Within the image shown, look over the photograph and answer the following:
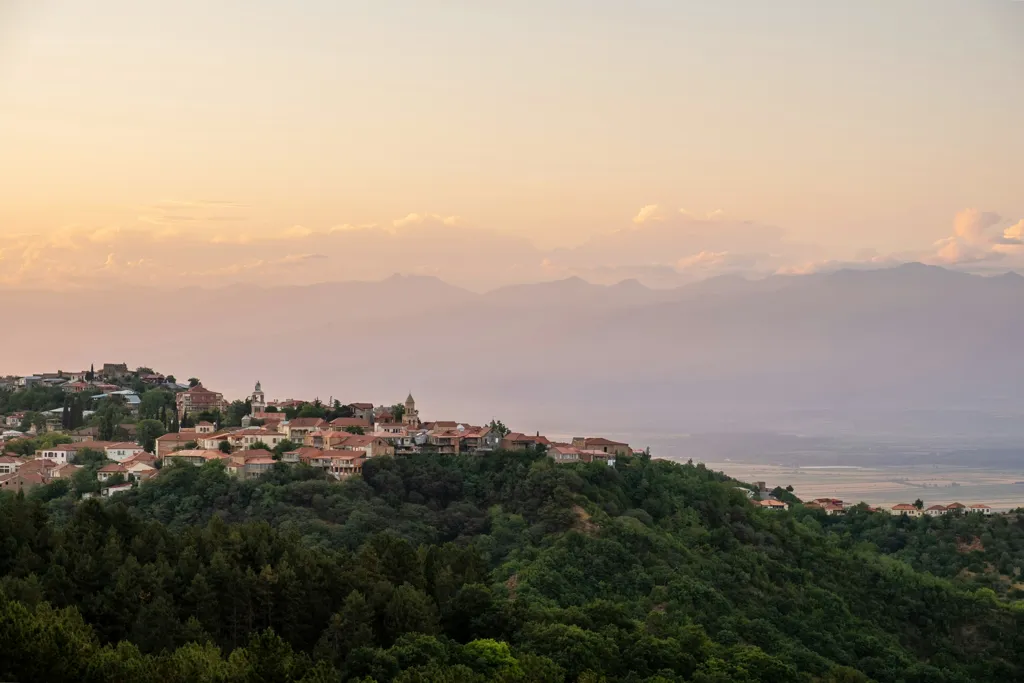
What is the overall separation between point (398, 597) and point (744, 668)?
28.3 feet

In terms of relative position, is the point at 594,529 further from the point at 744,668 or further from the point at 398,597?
the point at 398,597

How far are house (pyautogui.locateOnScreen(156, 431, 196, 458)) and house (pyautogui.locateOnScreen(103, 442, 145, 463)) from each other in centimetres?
90

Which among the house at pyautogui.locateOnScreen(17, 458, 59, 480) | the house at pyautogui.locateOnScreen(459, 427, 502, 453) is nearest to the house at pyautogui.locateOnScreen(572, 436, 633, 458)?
the house at pyautogui.locateOnScreen(459, 427, 502, 453)

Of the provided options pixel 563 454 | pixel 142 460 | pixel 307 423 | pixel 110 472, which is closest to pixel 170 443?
pixel 142 460

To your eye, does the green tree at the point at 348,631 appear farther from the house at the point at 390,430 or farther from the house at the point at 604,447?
the house at the point at 604,447

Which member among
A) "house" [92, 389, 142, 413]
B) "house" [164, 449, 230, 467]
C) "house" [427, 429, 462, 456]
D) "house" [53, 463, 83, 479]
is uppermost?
"house" [92, 389, 142, 413]

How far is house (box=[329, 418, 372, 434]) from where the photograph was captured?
53594 mm

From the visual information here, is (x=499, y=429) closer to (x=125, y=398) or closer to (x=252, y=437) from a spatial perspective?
Result: (x=252, y=437)

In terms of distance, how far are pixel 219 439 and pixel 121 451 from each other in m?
4.26

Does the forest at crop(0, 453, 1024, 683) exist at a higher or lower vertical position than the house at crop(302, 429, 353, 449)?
lower

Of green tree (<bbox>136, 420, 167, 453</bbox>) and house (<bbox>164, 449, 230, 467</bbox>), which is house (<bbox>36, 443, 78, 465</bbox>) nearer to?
green tree (<bbox>136, 420, 167, 453</bbox>)

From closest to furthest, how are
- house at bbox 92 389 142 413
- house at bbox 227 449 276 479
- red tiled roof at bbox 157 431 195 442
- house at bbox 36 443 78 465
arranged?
house at bbox 227 449 276 479 < house at bbox 36 443 78 465 < red tiled roof at bbox 157 431 195 442 < house at bbox 92 389 142 413

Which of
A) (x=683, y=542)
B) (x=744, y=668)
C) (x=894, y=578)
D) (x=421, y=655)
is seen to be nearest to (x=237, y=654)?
(x=421, y=655)

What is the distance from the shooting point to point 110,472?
47562mm
